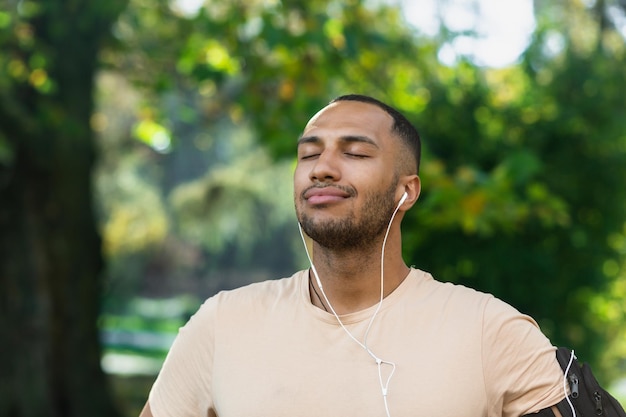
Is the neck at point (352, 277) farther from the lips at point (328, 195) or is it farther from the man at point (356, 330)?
the lips at point (328, 195)

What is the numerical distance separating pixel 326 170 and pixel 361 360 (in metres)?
0.48

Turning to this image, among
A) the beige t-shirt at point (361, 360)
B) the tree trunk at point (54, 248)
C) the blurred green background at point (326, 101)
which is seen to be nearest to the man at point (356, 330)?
the beige t-shirt at point (361, 360)

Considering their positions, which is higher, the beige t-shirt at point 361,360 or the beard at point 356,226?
the beard at point 356,226

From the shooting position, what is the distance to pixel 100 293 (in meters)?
10.5

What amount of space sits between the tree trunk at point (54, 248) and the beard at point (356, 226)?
7.16 meters

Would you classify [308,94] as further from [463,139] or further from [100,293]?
[100,293]

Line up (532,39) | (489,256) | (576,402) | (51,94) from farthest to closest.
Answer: (51,94) < (532,39) < (489,256) < (576,402)

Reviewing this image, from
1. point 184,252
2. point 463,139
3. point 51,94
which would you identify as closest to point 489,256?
point 463,139

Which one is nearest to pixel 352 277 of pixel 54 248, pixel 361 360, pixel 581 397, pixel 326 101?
pixel 361 360

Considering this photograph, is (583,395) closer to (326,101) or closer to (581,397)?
(581,397)

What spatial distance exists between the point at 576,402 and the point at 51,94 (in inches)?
320

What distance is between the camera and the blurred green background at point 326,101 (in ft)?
24.0

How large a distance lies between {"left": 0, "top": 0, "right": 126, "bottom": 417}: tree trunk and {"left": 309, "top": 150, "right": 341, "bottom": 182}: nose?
7123mm

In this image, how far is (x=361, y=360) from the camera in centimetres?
246
